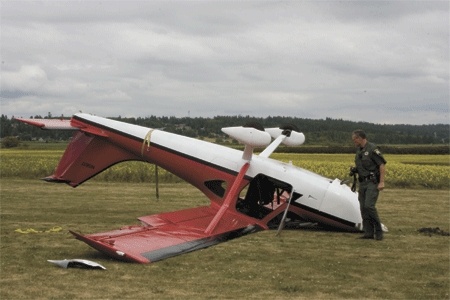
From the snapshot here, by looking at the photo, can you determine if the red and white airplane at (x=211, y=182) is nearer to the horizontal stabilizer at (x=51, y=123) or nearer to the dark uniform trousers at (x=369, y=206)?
the horizontal stabilizer at (x=51, y=123)

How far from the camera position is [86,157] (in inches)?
535

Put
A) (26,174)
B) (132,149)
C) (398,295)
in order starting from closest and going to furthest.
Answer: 1. (398,295)
2. (132,149)
3. (26,174)

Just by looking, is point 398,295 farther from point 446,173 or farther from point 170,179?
point 446,173

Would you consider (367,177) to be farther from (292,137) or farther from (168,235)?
(168,235)

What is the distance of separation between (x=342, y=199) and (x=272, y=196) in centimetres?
141

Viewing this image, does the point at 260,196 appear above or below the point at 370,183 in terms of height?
below

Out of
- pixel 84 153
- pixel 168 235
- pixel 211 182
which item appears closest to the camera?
pixel 168 235

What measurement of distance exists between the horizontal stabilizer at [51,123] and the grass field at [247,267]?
2135 mm

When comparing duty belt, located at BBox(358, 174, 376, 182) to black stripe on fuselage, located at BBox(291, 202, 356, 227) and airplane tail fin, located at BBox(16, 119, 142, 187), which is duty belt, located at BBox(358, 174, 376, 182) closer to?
black stripe on fuselage, located at BBox(291, 202, 356, 227)

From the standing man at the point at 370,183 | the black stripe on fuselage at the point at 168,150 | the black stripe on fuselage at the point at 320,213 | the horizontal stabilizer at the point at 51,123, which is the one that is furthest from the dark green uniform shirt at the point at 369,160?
the horizontal stabilizer at the point at 51,123

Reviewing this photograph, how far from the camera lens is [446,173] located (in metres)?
26.9

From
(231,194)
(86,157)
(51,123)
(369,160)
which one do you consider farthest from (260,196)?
(51,123)

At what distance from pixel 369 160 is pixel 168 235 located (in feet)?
13.5

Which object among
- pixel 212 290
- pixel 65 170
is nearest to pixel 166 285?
pixel 212 290
